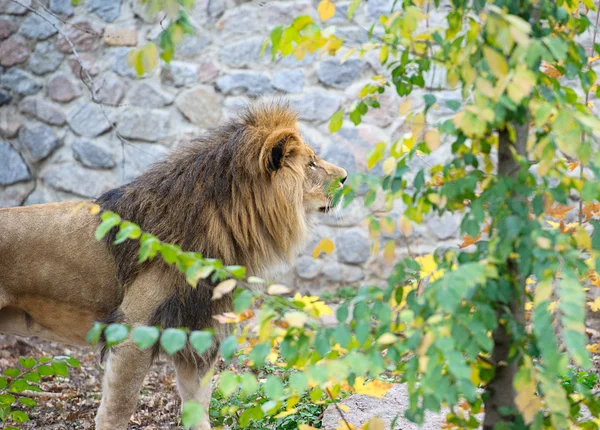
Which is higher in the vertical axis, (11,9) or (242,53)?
(11,9)

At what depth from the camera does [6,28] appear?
570 centimetres

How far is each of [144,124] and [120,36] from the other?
0.71 m

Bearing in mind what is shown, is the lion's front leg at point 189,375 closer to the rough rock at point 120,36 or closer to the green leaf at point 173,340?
the green leaf at point 173,340

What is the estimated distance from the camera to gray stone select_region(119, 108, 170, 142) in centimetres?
574

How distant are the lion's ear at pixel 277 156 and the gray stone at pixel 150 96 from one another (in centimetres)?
295

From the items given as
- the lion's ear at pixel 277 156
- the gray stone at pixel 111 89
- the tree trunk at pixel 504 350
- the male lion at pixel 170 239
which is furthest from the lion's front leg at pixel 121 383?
the gray stone at pixel 111 89

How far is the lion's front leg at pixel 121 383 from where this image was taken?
2861 millimetres

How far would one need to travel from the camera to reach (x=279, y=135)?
2.95 m

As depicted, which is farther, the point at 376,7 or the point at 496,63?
the point at 376,7

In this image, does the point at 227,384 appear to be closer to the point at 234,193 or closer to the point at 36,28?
the point at 234,193

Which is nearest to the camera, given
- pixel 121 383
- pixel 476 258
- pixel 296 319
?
pixel 296 319

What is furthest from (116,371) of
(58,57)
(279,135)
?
(58,57)

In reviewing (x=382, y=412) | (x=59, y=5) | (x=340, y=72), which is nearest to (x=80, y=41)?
(x=59, y=5)

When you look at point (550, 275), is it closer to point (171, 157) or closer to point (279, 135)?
point (279, 135)
